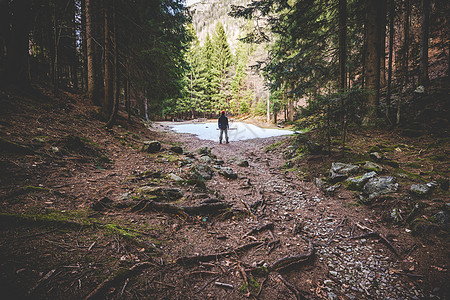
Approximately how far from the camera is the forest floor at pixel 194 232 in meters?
2.03

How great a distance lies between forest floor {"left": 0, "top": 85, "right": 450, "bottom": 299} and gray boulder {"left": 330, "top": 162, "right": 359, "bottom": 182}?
48 cm

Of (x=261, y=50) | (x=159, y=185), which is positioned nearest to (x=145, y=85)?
(x=159, y=185)

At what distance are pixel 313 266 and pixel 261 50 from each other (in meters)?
32.9

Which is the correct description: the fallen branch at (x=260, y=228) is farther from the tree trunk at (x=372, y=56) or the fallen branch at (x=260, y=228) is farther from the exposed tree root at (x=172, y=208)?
the tree trunk at (x=372, y=56)

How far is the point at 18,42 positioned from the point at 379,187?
1312cm

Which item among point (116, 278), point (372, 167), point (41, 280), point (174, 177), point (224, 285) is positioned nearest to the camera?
point (41, 280)

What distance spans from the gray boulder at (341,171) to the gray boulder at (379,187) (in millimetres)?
793

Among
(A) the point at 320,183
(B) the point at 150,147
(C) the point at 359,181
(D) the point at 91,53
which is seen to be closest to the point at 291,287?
(C) the point at 359,181

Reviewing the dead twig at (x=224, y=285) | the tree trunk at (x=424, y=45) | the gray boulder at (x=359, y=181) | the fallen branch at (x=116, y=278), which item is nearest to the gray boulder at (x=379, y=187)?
the gray boulder at (x=359, y=181)

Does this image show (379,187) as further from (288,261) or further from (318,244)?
(288,261)

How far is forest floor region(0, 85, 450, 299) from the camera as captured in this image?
2031mm

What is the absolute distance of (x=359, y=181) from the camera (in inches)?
182

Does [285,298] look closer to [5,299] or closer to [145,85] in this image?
[5,299]

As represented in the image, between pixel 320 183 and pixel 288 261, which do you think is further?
pixel 320 183
